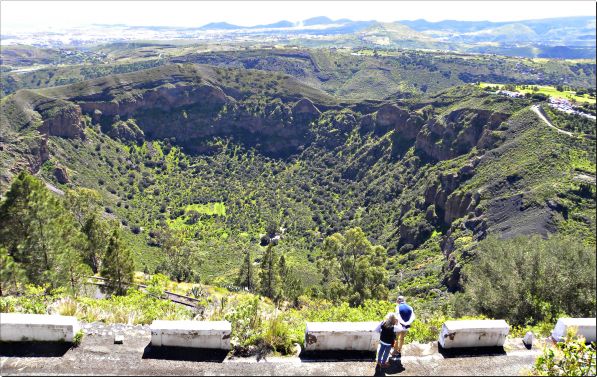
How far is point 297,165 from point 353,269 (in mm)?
76182

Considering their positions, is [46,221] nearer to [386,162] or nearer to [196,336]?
[196,336]

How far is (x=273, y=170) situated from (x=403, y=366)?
101 meters

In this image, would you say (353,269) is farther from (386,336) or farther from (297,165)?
(297,165)

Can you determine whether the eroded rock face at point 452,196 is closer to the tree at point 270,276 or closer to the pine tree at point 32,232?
the tree at point 270,276

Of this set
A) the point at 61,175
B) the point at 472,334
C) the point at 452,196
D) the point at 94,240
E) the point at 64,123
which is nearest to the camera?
the point at 472,334

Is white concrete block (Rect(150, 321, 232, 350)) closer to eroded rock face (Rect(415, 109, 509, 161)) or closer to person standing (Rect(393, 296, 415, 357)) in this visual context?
person standing (Rect(393, 296, 415, 357))

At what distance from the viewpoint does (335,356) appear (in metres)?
10.5

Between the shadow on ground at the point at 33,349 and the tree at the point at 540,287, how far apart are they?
48.3 feet

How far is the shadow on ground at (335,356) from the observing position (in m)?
10.5

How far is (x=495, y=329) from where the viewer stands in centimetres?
1095

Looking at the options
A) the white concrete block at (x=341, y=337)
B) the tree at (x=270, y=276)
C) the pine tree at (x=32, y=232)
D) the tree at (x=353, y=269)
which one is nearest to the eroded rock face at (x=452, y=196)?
the tree at (x=353, y=269)

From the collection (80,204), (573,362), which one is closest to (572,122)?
(573,362)

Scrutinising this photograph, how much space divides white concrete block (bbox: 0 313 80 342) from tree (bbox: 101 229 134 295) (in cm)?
2046

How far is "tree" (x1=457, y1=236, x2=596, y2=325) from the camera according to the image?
53.3 feet
